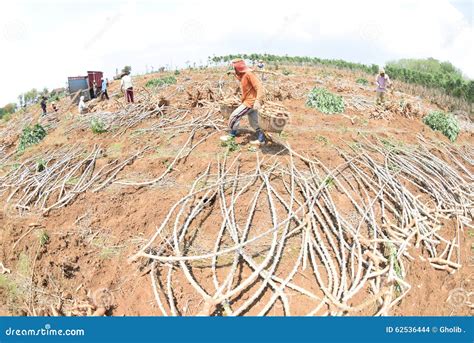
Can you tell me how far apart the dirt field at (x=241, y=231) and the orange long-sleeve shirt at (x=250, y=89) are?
0.85 metres

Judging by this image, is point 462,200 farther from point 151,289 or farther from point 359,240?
point 151,289

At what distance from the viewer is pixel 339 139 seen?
24.0 ft

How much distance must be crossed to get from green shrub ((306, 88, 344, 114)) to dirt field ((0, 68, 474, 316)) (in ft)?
5.71

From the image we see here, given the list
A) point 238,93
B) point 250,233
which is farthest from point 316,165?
point 238,93

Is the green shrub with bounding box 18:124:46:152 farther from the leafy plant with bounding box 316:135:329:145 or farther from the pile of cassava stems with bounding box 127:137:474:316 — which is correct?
the leafy plant with bounding box 316:135:329:145

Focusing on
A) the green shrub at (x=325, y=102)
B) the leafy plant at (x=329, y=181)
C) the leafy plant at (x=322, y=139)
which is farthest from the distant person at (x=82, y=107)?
the leafy plant at (x=329, y=181)

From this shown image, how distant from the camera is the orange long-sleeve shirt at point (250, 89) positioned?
19.8ft

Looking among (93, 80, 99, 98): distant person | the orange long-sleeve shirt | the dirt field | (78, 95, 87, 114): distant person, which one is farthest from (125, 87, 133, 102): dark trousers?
the orange long-sleeve shirt

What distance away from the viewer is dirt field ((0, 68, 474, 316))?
4.18 m

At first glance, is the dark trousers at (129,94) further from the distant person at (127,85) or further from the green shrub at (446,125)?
the green shrub at (446,125)

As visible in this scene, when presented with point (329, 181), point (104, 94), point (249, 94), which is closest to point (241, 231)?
point (329, 181)

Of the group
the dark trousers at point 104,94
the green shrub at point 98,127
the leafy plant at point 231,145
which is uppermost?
the dark trousers at point 104,94

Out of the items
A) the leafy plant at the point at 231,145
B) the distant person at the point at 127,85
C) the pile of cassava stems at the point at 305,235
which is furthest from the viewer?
the distant person at the point at 127,85

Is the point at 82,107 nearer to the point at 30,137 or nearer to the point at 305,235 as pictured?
the point at 30,137
